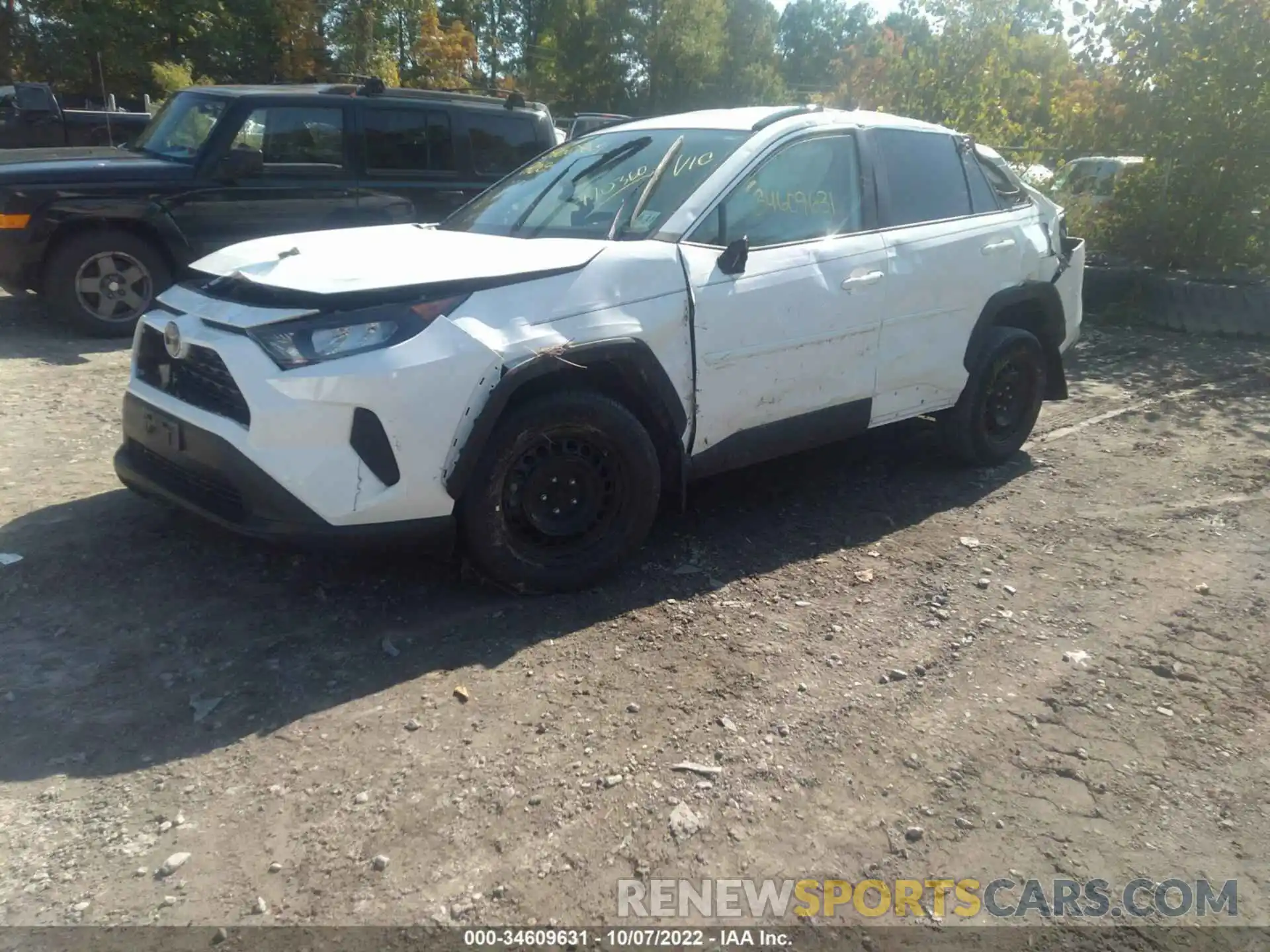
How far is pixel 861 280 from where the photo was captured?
473 cm

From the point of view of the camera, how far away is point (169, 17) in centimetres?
2727

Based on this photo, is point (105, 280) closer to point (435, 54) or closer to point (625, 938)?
point (625, 938)

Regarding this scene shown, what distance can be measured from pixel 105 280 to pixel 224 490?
5005mm

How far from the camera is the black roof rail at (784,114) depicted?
4720mm

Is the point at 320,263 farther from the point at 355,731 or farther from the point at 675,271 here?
the point at 355,731

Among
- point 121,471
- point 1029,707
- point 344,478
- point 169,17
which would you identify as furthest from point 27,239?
point 169,17

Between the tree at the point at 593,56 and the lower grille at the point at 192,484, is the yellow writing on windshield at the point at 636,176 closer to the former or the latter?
the lower grille at the point at 192,484

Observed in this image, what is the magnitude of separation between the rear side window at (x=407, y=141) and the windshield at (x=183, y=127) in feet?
3.71

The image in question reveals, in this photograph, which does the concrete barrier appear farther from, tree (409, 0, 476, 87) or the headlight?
tree (409, 0, 476, 87)

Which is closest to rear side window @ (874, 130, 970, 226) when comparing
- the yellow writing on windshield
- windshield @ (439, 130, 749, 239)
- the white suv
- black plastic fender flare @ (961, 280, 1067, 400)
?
the white suv

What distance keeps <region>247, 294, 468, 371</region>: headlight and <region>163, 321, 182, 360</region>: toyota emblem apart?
1.49 ft

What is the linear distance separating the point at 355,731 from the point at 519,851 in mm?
784

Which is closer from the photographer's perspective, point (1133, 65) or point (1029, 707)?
point (1029, 707)

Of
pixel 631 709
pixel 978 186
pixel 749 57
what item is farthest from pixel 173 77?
pixel 749 57
